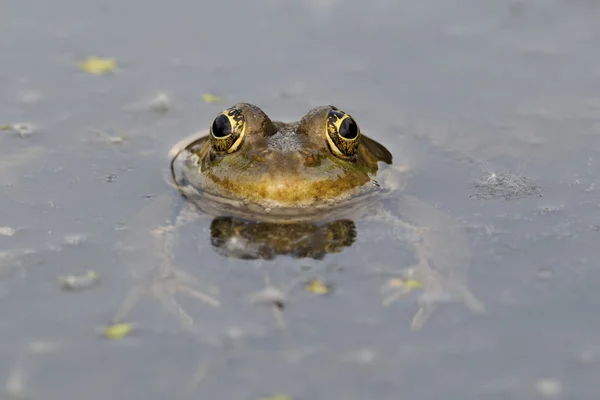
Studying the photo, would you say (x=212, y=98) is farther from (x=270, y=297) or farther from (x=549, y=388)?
(x=549, y=388)

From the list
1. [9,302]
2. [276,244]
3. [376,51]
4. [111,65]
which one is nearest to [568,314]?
[276,244]

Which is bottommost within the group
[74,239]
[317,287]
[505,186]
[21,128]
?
[21,128]

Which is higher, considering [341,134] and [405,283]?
[341,134]

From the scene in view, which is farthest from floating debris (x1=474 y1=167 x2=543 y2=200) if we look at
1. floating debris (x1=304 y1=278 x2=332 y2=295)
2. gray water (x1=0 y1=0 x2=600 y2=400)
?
floating debris (x1=304 y1=278 x2=332 y2=295)

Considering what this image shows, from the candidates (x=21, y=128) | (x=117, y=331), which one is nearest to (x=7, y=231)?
(x=117, y=331)

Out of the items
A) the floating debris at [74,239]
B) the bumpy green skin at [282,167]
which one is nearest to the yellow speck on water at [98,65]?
the bumpy green skin at [282,167]

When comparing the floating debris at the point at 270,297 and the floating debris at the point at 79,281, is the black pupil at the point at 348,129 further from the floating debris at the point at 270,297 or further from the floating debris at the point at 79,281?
the floating debris at the point at 79,281
